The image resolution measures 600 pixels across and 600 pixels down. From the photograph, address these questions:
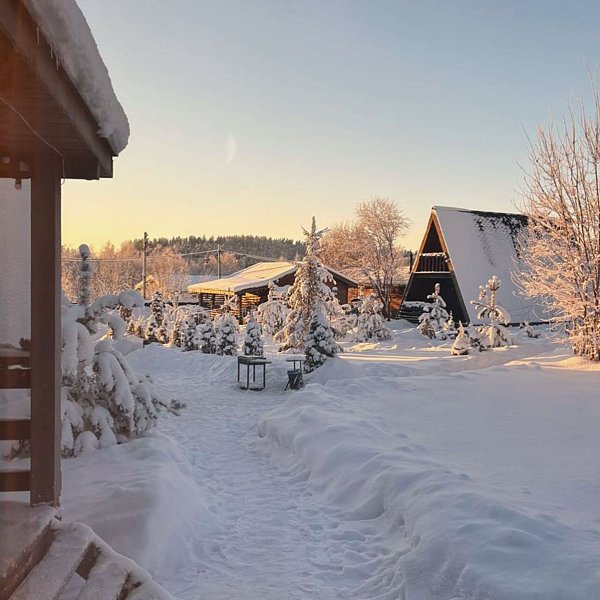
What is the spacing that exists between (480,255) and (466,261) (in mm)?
1354

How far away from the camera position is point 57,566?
3.31 meters

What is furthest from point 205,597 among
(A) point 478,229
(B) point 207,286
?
(B) point 207,286

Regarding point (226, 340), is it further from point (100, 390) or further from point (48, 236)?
point (48, 236)

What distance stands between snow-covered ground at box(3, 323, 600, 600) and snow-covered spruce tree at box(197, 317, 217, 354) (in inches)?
497

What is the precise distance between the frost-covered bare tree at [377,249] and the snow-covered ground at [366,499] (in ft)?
101

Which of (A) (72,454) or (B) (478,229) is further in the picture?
(B) (478,229)

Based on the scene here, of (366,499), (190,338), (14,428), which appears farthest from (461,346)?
(14,428)

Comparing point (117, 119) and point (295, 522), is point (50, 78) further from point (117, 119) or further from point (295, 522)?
point (295, 522)

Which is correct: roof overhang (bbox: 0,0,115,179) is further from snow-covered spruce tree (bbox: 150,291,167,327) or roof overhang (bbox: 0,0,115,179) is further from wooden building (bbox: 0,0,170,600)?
snow-covered spruce tree (bbox: 150,291,167,327)

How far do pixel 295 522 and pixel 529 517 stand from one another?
2342mm

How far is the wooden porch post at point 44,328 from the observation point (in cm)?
387

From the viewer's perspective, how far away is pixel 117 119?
364 cm

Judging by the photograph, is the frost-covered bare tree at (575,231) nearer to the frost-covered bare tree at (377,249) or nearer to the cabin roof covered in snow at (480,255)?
the cabin roof covered in snow at (480,255)

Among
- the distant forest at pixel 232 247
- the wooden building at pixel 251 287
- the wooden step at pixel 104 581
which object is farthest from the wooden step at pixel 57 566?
the distant forest at pixel 232 247
